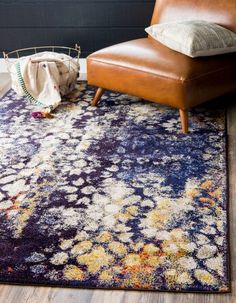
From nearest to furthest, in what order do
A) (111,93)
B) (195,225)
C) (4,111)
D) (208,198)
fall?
1. (195,225)
2. (208,198)
3. (4,111)
4. (111,93)

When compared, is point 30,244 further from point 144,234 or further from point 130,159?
point 130,159

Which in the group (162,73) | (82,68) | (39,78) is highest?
(162,73)

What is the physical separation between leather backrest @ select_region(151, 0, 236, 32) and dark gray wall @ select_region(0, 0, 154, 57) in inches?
12.4

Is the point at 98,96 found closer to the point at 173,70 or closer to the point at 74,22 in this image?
the point at 173,70

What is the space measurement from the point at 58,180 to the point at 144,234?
0.57 m

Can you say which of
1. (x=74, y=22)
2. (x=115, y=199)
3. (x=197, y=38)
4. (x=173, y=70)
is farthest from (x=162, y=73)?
(x=74, y=22)

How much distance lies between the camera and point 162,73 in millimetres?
2488

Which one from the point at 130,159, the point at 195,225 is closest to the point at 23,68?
the point at 130,159

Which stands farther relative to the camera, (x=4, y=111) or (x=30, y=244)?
(x=4, y=111)

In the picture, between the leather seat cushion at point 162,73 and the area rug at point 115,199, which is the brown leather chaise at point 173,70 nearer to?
the leather seat cushion at point 162,73

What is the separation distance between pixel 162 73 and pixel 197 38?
0.27 meters

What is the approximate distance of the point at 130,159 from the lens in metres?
2.29

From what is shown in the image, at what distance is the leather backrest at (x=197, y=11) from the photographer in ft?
9.17

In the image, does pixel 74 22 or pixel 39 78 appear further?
pixel 74 22
